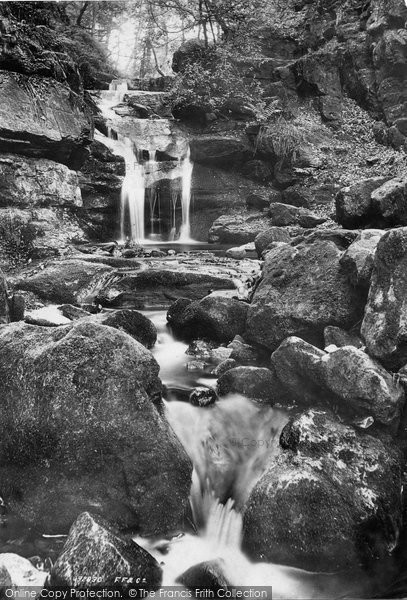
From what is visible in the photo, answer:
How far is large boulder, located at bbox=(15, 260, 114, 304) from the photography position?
818 cm

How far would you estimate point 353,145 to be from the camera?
19453 mm

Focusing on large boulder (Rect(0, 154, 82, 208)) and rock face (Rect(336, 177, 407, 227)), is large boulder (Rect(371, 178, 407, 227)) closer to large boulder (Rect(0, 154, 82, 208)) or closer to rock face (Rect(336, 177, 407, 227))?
rock face (Rect(336, 177, 407, 227))

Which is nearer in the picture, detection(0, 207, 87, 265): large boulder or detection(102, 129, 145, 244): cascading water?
detection(0, 207, 87, 265): large boulder

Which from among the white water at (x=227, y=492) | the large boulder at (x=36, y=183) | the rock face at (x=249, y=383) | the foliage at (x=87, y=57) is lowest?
the white water at (x=227, y=492)

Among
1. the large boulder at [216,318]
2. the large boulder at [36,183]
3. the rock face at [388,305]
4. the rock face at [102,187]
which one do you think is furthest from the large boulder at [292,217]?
the rock face at [388,305]

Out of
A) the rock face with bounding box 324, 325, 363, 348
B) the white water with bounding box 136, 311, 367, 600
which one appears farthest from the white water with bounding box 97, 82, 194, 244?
the rock face with bounding box 324, 325, 363, 348

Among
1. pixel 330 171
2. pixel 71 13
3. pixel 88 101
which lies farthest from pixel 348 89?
pixel 71 13

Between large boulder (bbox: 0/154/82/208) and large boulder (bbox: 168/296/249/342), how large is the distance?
8.78 meters

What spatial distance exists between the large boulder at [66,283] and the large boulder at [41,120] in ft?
22.2

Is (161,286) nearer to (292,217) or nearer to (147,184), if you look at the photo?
(292,217)

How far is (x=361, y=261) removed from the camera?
17.5ft

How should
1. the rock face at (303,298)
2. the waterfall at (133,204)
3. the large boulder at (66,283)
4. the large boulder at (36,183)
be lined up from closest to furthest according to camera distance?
the rock face at (303,298) < the large boulder at (66,283) < the large boulder at (36,183) < the waterfall at (133,204)

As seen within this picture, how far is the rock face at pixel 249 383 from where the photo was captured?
16.3 feet

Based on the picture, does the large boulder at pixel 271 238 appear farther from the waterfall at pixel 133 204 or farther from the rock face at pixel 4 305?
the rock face at pixel 4 305
